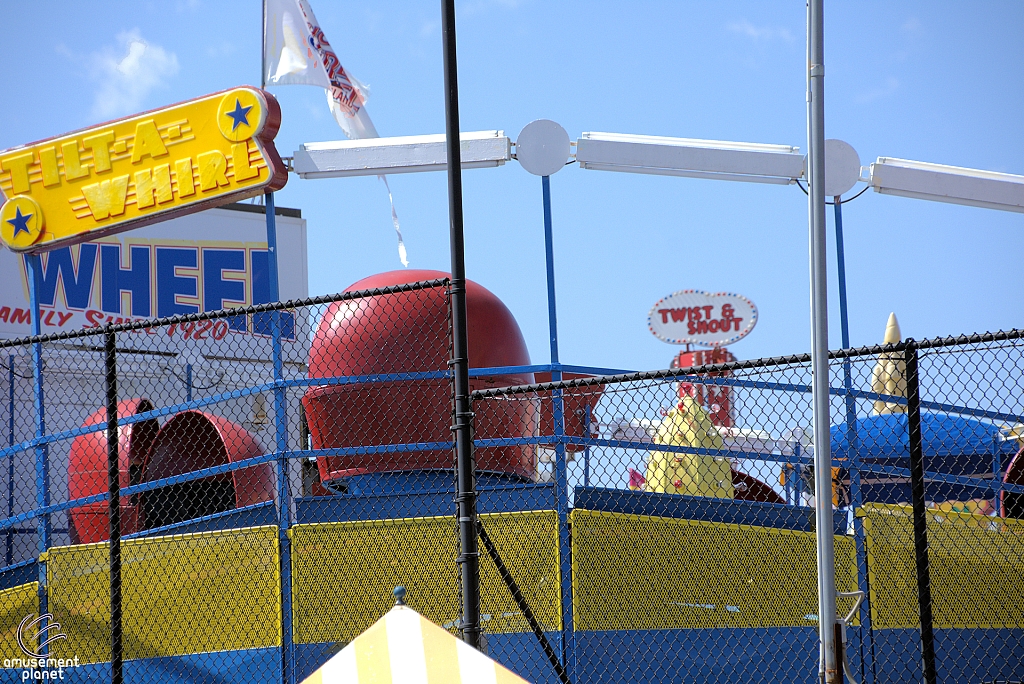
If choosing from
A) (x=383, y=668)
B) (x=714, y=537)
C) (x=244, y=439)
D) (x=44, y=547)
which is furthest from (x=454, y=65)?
(x=244, y=439)

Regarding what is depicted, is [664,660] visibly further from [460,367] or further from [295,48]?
[295,48]

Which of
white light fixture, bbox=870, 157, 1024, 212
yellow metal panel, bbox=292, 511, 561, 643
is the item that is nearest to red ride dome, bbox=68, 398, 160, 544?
yellow metal panel, bbox=292, 511, 561, 643

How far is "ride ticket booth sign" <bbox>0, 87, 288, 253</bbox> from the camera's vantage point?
8828mm

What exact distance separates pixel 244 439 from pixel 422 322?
11.2ft

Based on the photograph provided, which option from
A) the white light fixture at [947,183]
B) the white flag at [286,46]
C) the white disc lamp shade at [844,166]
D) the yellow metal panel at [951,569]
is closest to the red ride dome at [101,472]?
the white flag at [286,46]

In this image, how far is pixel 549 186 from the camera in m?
9.30

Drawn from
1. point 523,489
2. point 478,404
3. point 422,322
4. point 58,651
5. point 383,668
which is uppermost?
point 422,322

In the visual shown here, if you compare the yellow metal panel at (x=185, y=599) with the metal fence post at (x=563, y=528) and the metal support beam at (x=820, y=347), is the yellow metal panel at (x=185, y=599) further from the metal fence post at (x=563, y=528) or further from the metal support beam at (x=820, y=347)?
the metal support beam at (x=820, y=347)

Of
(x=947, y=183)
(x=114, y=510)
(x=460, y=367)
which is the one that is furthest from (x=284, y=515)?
(x=947, y=183)

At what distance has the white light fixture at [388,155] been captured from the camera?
935 cm

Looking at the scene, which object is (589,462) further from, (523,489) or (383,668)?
(383,668)

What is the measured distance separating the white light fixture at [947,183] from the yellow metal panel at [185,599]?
6.79 m

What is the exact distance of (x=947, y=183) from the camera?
10195mm
